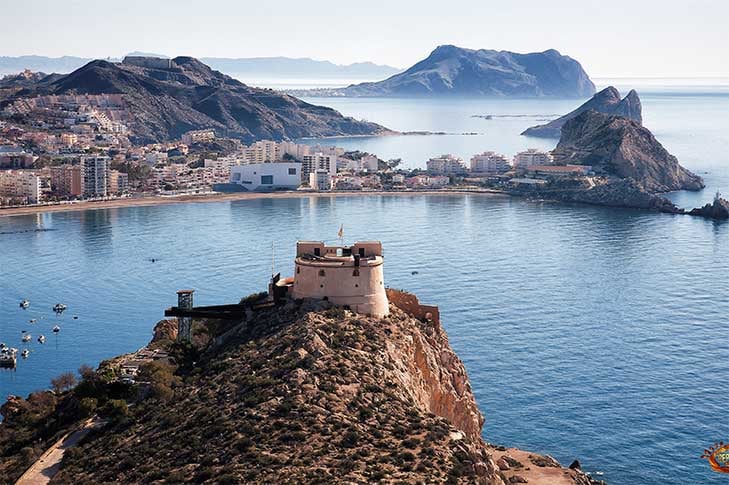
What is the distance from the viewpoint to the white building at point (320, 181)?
298 feet

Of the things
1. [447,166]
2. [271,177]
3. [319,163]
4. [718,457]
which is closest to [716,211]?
[447,166]

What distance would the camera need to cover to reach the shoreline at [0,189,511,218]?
7544cm

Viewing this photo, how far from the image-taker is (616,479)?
2527 cm

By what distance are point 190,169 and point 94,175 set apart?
14639mm

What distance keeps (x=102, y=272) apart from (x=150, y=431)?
34562 millimetres

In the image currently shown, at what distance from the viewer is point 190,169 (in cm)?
9706

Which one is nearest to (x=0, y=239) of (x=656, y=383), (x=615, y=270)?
(x=615, y=270)

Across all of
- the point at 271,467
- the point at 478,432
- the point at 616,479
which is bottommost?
the point at 616,479

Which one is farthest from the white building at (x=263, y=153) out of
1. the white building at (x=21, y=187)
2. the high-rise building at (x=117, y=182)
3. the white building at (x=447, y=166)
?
the white building at (x=21, y=187)

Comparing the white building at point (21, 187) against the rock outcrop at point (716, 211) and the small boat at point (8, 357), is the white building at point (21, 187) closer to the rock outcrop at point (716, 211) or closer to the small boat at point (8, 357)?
the small boat at point (8, 357)

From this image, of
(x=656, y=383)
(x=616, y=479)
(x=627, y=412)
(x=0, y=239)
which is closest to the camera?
Result: (x=616, y=479)

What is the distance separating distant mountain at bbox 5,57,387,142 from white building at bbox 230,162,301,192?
1458 inches

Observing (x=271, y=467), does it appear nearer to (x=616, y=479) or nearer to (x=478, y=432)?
(x=478, y=432)

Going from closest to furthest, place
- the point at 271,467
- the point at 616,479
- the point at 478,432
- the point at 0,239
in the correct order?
the point at 271,467, the point at 478,432, the point at 616,479, the point at 0,239
